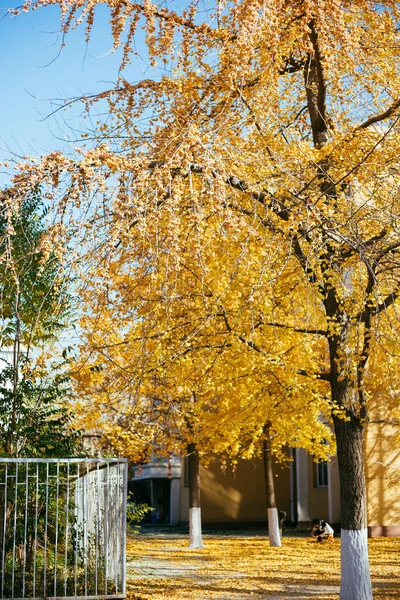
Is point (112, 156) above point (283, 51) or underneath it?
underneath

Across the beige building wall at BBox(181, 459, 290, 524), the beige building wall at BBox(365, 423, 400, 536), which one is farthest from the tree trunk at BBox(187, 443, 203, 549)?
the beige building wall at BBox(181, 459, 290, 524)

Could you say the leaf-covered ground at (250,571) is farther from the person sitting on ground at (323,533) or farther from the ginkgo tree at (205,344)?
the ginkgo tree at (205,344)

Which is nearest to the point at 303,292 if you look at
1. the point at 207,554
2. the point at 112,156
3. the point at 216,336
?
the point at 216,336

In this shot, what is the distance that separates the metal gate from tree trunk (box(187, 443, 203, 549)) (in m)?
12.2

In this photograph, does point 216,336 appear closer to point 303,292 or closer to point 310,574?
point 303,292

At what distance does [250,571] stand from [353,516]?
18.3 ft

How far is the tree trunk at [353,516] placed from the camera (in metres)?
10.6

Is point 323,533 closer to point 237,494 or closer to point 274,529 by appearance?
point 274,529

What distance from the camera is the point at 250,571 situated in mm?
15820

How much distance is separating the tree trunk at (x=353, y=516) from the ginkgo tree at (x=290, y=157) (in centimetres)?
2

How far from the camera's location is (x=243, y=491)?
33156mm

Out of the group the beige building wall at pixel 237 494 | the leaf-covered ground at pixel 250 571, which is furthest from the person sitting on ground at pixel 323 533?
the beige building wall at pixel 237 494

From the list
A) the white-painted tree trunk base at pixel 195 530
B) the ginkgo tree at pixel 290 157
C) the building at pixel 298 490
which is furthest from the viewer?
the building at pixel 298 490

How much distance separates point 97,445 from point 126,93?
1087 cm
